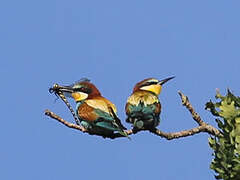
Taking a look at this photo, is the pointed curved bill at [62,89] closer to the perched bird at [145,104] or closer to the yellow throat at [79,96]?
the yellow throat at [79,96]

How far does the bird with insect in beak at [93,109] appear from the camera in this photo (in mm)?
5423

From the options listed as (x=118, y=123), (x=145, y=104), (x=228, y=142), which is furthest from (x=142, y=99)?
(x=228, y=142)

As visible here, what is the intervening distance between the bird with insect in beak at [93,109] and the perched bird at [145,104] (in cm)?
14

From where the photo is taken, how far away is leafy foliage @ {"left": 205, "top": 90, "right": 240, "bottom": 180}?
11.5ft

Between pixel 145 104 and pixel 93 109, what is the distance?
0.50m

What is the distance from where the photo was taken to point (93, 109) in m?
5.83

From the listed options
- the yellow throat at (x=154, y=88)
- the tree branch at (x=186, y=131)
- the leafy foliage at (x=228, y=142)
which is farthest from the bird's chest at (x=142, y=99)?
the leafy foliage at (x=228, y=142)

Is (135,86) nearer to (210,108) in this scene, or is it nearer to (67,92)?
(67,92)

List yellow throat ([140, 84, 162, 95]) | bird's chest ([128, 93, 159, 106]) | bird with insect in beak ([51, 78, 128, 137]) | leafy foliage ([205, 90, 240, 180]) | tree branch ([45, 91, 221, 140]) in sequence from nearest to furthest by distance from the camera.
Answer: leafy foliage ([205, 90, 240, 180]) → tree branch ([45, 91, 221, 140]) → bird with insect in beak ([51, 78, 128, 137]) → bird's chest ([128, 93, 159, 106]) → yellow throat ([140, 84, 162, 95])

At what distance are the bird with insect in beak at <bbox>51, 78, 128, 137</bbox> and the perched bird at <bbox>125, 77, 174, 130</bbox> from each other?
0.14 meters

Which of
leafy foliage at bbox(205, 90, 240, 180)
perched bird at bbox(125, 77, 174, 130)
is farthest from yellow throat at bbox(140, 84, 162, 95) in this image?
leafy foliage at bbox(205, 90, 240, 180)

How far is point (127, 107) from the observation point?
5.66 meters

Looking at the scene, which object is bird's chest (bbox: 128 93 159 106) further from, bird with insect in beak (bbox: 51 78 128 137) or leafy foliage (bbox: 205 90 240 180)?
leafy foliage (bbox: 205 90 240 180)

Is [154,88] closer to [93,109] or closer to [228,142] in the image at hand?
[93,109]
